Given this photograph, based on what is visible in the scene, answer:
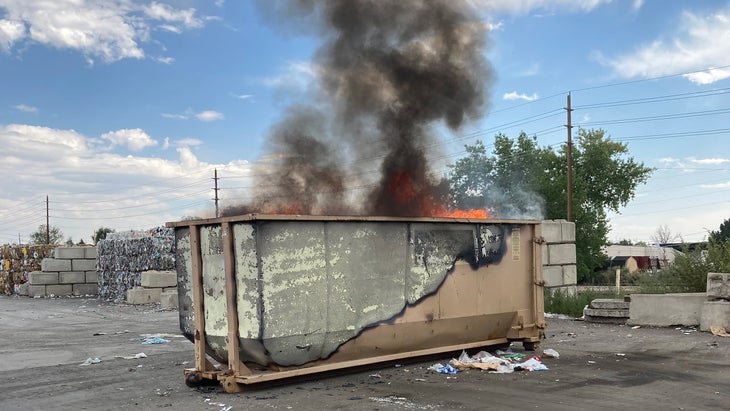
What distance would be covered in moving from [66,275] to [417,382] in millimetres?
20753

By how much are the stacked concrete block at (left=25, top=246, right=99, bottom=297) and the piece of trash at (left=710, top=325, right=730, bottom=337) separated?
2098cm

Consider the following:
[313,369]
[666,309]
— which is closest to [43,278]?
[313,369]

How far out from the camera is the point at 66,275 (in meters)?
23.9

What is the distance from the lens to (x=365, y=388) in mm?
6582

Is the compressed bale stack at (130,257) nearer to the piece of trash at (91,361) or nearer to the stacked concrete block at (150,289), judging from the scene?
the stacked concrete block at (150,289)

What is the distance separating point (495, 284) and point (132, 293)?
46.3ft

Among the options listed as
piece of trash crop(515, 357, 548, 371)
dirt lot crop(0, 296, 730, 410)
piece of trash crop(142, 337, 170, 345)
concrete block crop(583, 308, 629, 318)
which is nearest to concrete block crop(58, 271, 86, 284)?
dirt lot crop(0, 296, 730, 410)

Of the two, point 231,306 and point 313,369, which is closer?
point 231,306

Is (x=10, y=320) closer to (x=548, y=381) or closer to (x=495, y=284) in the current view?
(x=495, y=284)

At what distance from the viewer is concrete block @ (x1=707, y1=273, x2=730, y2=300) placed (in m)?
10.6

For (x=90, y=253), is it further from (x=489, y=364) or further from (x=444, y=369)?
(x=489, y=364)

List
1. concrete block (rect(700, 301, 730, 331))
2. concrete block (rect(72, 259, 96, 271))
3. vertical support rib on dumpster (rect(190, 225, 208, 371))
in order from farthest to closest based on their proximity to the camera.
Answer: concrete block (rect(72, 259, 96, 271)) < concrete block (rect(700, 301, 730, 331)) < vertical support rib on dumpster (rect(190, 225, 208, 371))

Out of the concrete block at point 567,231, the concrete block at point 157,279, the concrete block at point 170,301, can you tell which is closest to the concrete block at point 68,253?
the concrete block at point 157,279

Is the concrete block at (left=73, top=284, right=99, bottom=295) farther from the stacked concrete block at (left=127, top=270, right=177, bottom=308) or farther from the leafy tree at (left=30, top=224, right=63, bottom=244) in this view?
the leafy tree at (left=30, top=224, right=63, bottom=244)
